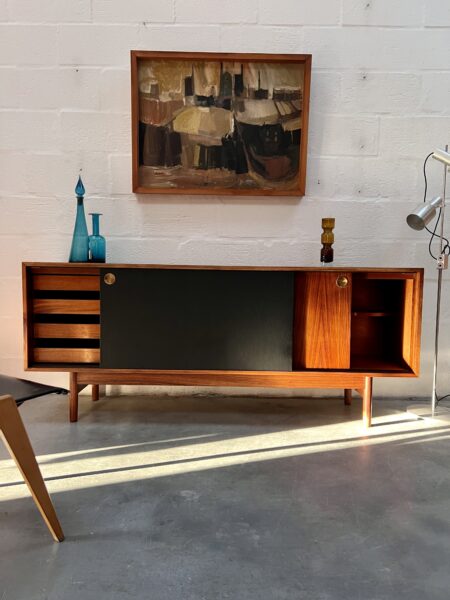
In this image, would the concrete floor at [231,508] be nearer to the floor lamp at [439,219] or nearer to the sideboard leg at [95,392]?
the sideboard leg at [95,392]

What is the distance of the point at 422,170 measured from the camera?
2.68m

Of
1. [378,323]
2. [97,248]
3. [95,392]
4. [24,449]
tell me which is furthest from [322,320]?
[24,449]

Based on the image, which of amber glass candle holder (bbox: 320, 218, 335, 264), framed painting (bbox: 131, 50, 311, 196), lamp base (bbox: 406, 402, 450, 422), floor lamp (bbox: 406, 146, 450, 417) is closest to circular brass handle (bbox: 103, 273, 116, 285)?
framed painting (bbox: 131, 50, 311, 196)

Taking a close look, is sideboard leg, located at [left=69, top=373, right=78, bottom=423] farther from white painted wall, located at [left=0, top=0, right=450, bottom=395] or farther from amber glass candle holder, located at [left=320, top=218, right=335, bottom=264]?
amber glass candle holder, located at [left=320, top=218, right=335, bottom=264]

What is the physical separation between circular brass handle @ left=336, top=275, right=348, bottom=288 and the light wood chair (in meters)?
1.28

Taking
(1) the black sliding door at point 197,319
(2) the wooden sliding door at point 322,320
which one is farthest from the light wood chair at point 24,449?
(2) the wooden sliding door at point 322,320

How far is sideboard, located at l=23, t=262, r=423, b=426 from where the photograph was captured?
2.26 meters

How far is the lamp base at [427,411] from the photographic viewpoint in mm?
2504

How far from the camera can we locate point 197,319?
2.28 m

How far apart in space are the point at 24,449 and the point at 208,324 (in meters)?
1.08

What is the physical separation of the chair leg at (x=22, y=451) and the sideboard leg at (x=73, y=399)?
3.23ft

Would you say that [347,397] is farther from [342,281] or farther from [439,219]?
[439,219]

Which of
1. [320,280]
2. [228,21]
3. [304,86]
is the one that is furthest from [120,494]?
[228,21]

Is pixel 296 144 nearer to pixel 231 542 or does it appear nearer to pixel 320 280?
pixel 320 280
